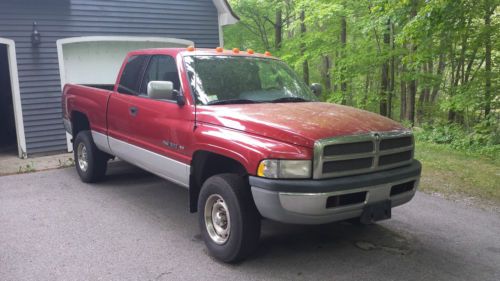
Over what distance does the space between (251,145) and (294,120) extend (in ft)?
1.54

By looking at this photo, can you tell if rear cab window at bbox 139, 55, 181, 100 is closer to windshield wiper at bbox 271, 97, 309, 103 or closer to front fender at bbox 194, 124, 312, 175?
front fender at bbox 194, 124, 312, 175

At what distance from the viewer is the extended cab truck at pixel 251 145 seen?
3461mm

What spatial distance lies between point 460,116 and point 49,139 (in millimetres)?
12819

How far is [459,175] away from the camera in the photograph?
7.38 metres

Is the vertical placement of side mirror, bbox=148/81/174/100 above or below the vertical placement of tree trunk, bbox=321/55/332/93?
above

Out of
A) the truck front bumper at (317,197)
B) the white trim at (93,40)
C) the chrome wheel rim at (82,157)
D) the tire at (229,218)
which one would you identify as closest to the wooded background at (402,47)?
the white trim at (93,40)

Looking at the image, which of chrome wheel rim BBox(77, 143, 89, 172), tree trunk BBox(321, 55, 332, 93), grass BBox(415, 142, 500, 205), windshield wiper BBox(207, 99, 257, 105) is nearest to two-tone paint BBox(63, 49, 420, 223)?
windshield wiper BBox(207, 99, 257, 105)

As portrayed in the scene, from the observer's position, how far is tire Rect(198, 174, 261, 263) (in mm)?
3709

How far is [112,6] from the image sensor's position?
10.4m

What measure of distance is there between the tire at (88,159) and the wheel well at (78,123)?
281 millimetres

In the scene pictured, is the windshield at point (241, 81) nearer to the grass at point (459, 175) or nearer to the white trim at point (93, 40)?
the grass at point (459, 175)

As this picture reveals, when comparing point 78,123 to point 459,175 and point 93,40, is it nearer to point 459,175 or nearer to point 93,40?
point 93,40

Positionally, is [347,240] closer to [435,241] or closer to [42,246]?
[435,241]

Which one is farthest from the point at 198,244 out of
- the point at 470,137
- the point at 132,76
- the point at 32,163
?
the point at 470,137
